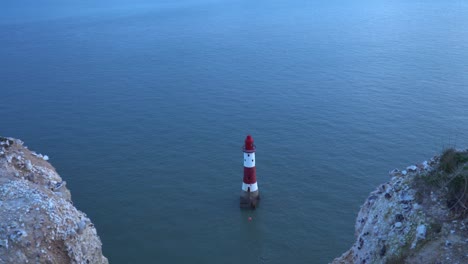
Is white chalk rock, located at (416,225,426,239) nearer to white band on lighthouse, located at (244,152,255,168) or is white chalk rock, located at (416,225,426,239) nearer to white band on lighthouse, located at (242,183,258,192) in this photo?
white band on lighthouse, located at (244,152,255,168)

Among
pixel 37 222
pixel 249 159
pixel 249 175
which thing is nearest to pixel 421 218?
pixel 37 222

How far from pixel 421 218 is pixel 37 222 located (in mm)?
12714

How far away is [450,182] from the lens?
1465 cm

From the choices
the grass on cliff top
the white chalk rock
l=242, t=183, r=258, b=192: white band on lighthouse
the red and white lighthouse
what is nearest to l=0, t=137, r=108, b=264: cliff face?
the white chalk rock

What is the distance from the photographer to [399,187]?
1647 cm

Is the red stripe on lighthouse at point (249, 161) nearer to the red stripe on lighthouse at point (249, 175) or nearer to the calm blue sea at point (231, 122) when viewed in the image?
the red stripe on lighthouse at point (249, 175)

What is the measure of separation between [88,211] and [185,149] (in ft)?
38.0

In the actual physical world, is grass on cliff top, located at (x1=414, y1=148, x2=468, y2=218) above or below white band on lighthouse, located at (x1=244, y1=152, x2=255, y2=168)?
Answer: below

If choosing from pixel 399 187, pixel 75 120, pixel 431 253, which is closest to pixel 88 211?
pixel 75 120

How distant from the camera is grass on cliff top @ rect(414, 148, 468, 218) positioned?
13961 millimetres

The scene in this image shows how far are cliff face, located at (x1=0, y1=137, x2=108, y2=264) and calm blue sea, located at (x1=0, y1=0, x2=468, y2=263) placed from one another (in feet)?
34.7

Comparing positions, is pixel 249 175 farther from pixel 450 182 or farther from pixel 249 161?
pixel 450 182

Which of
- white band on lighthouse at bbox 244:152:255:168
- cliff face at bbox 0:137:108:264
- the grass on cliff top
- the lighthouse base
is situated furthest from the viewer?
the lighthouse base

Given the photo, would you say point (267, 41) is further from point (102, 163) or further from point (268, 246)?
point (268, 246)
